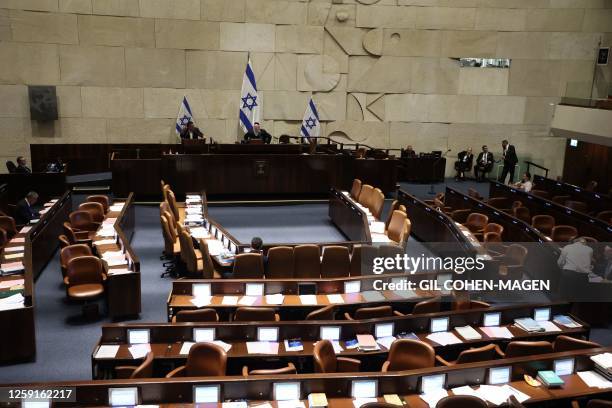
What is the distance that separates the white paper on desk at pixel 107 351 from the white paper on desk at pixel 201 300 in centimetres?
132

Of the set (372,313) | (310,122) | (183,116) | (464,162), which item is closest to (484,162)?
(464,162)

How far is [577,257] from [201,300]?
228 inches

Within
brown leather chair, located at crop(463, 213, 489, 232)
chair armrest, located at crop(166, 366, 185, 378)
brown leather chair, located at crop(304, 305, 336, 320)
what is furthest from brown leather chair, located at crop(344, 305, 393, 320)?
brown leather chair, located at crop(463, 213, 489, 232)

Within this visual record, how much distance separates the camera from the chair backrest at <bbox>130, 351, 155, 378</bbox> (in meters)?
5.20

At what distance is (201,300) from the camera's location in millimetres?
7262

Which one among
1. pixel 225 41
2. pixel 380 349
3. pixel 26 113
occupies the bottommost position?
pixel 380 349

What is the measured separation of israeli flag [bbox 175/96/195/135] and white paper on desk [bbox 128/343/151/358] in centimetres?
1171

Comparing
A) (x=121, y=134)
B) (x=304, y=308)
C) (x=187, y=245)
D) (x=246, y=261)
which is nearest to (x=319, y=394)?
(x=304, y=308)

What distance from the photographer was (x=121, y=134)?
55.6 feet

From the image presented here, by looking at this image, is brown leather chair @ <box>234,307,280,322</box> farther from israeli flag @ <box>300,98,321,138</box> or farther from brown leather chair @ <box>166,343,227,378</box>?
israeli flag @ <box>300,98,321,138</box>

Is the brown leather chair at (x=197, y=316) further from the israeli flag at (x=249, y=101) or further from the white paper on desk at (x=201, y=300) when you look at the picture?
the israeli flag at (x=249, y=101)

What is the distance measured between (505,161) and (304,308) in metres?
12.0

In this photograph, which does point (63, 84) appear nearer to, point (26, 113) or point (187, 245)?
point (26, 113)

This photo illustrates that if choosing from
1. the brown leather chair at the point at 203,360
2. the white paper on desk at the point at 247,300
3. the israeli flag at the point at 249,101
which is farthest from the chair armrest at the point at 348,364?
the israeli flag at the point at 249,101
